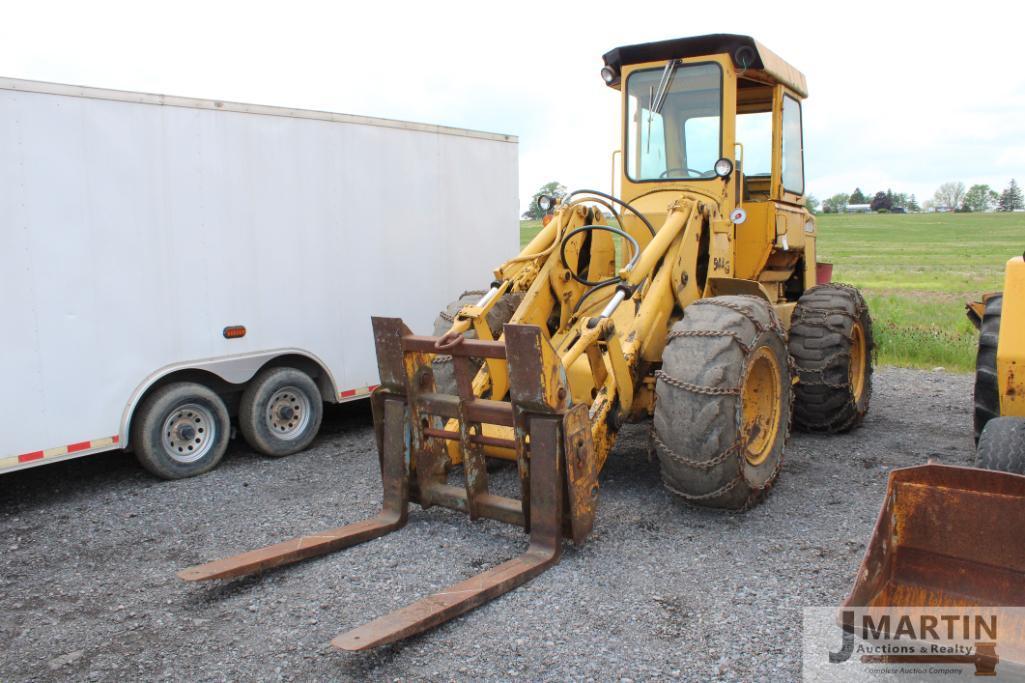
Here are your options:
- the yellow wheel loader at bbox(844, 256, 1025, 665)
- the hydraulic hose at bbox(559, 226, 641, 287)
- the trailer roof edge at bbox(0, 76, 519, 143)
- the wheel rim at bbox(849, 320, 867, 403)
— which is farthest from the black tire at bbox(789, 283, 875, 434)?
the trailer roof edge at bbox(0, 76, 519, 143)

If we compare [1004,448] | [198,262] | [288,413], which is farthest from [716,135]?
[288,413]

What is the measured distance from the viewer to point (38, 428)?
554 cm

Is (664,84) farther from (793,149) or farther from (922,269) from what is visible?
(922,269)

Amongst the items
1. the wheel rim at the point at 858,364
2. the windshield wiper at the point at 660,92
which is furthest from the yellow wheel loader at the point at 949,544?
the wheel rim at the point at 858,364

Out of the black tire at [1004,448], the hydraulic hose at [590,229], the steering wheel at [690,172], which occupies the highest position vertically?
the steering wheel at [690,172]

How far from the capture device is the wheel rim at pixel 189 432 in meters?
6.29

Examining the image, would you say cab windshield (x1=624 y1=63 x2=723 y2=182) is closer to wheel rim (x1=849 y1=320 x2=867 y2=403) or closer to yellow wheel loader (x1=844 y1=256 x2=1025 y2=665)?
wheel rim (x1=849 y1=320 x2=867 y2=403)

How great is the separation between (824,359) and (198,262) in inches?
205

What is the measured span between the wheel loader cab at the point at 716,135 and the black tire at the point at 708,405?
3.90 feet

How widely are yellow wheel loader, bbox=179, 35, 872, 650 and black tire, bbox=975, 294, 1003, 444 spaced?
3.84 feet

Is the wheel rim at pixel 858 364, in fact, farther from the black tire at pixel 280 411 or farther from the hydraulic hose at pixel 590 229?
the black tire at pixel 280 411

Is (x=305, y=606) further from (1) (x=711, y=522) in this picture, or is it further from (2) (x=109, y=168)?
(2) (x=109, y=168)

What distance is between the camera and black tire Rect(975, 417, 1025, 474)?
4.09 meters

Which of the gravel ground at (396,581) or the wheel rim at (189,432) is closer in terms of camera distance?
the gravel ground at (396,581)
